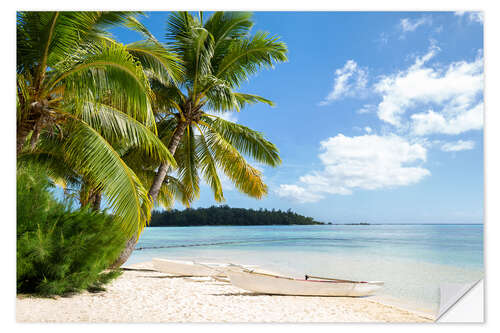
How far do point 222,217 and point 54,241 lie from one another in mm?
6006

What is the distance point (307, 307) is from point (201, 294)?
1.51 metres

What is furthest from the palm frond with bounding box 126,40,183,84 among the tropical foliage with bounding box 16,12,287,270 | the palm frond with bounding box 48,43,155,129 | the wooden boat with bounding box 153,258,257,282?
the wooden boat with bounding box 153,258,257,282

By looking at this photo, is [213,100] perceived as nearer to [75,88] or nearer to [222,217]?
[75,88]

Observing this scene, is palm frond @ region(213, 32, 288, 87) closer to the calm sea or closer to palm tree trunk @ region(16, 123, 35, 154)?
palm tree trunk @ region(16, 123, 35, 154)

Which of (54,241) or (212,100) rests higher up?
(212,100)

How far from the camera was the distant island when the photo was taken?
873cm

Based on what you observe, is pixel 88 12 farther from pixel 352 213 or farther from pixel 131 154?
A: pixel 352 213

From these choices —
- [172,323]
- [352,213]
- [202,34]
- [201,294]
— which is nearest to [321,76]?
[202,34]

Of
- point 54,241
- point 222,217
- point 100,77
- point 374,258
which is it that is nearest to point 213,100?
point 100,77

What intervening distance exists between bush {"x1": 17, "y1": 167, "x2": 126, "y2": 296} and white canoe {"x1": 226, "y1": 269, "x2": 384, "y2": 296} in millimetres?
1901

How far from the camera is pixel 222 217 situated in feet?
30.4

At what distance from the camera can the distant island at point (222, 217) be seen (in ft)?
28.6
